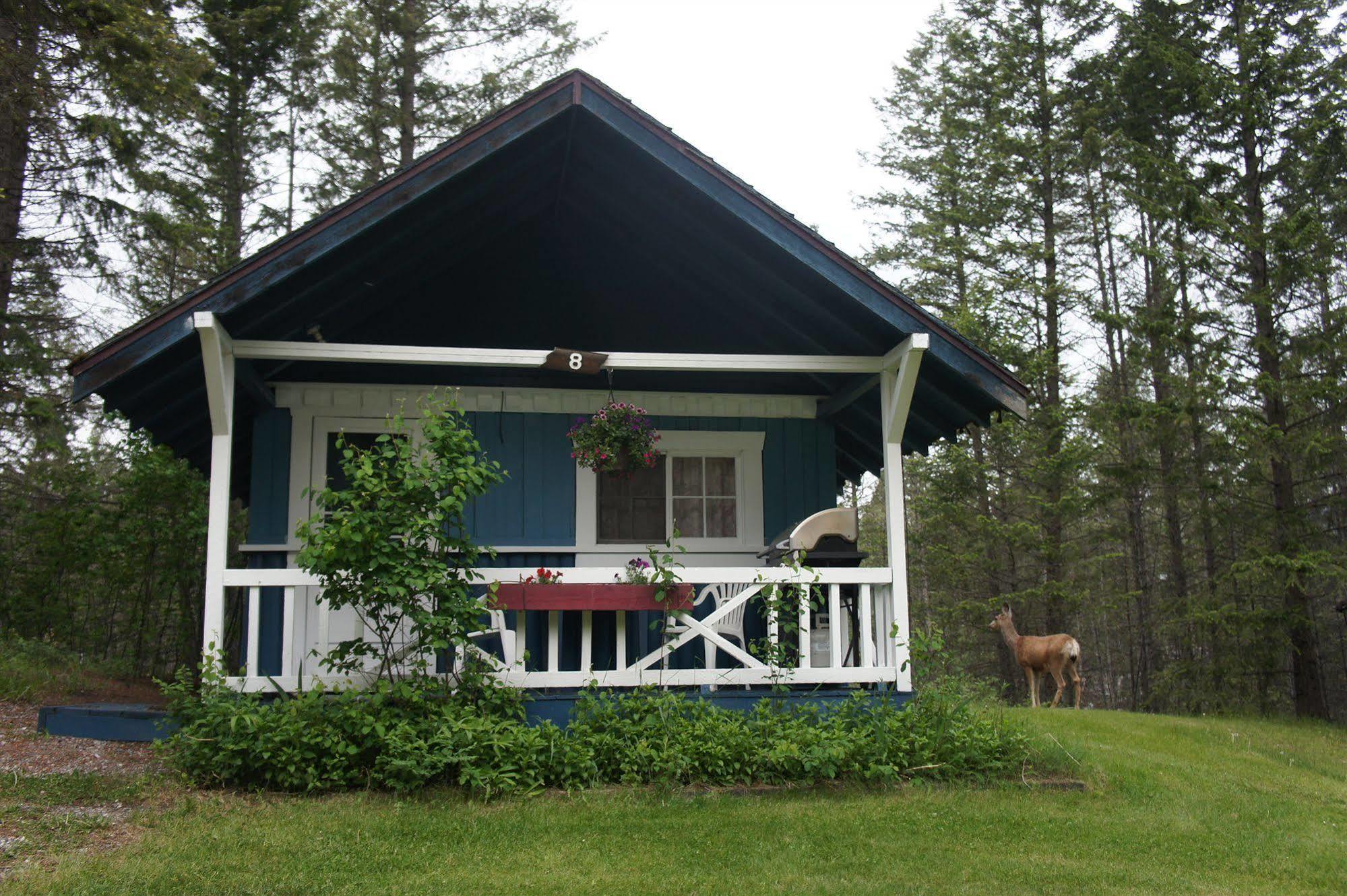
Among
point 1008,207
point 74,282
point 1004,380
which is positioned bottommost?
point 1004,380

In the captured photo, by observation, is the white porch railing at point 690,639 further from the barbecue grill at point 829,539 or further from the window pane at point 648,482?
the window pane at point 648,482

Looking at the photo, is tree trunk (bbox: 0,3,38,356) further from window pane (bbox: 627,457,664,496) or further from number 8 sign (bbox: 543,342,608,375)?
window pane (bbox: 627,457,664,496)

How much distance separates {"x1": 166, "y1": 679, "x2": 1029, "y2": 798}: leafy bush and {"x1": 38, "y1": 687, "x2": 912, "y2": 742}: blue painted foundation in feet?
0.40

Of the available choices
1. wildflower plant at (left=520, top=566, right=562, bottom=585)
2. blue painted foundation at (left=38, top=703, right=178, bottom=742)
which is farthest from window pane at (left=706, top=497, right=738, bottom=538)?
blue painted foundation at (left=38, top=703, right=178, bottom=742)

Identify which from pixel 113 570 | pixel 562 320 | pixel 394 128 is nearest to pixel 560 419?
pixel 562 320

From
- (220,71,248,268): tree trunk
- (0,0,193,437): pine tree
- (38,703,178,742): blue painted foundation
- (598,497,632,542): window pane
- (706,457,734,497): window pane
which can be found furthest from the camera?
(220,71,248,268): tree trunk

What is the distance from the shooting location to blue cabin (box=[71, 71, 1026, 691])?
284 inches

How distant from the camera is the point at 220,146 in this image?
18562 mm

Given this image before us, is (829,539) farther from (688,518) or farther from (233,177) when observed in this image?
(233,177)

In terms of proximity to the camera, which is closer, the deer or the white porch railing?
the white porch railing

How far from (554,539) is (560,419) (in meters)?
1.05

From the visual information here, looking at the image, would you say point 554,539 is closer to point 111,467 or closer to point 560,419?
point 560,419

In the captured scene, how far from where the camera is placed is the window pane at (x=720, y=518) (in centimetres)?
936

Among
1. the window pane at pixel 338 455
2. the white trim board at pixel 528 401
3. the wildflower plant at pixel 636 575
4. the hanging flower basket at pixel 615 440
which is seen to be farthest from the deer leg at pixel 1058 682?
the window pane at pixel 338 455
